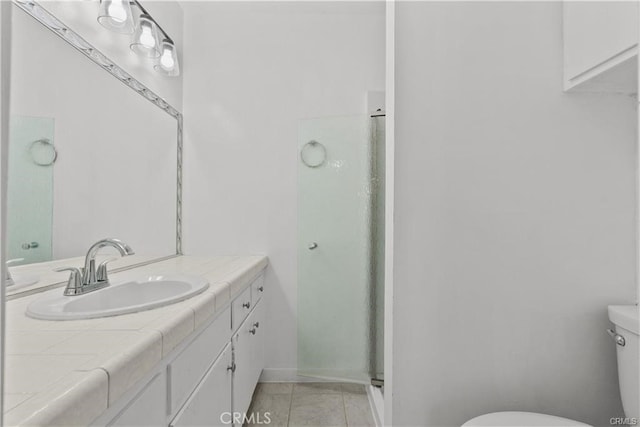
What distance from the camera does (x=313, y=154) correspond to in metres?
2.22

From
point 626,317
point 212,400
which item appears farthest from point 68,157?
point 626,317

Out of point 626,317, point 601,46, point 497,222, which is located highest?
point 601,46

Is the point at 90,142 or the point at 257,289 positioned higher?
the point at 90,142

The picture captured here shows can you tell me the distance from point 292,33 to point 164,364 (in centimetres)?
214

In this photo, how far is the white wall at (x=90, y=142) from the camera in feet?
3.58

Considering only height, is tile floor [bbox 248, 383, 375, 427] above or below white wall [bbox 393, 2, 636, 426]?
below

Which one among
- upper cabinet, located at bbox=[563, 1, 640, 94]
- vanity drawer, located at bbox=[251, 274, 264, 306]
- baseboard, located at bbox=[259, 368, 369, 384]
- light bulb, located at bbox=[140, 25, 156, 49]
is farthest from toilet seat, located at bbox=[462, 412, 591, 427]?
light bulb, located at bbox=[140, 25, 156, 49]

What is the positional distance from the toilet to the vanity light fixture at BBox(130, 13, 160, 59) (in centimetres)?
206

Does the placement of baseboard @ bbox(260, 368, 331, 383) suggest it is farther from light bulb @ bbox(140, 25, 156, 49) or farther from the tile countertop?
light bulb @ bbox(140, 25, 156, 49)

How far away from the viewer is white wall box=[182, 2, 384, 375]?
2.24 m

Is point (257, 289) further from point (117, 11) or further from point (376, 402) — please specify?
point (117, 11)

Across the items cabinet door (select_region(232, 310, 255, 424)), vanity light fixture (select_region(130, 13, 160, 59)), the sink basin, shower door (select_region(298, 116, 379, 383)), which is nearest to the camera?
the sink basin

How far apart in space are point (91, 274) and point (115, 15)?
41.8 inches

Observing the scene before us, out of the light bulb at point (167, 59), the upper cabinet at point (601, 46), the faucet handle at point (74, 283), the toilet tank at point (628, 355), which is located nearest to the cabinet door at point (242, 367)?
the faucet handle at point (74, 283)
